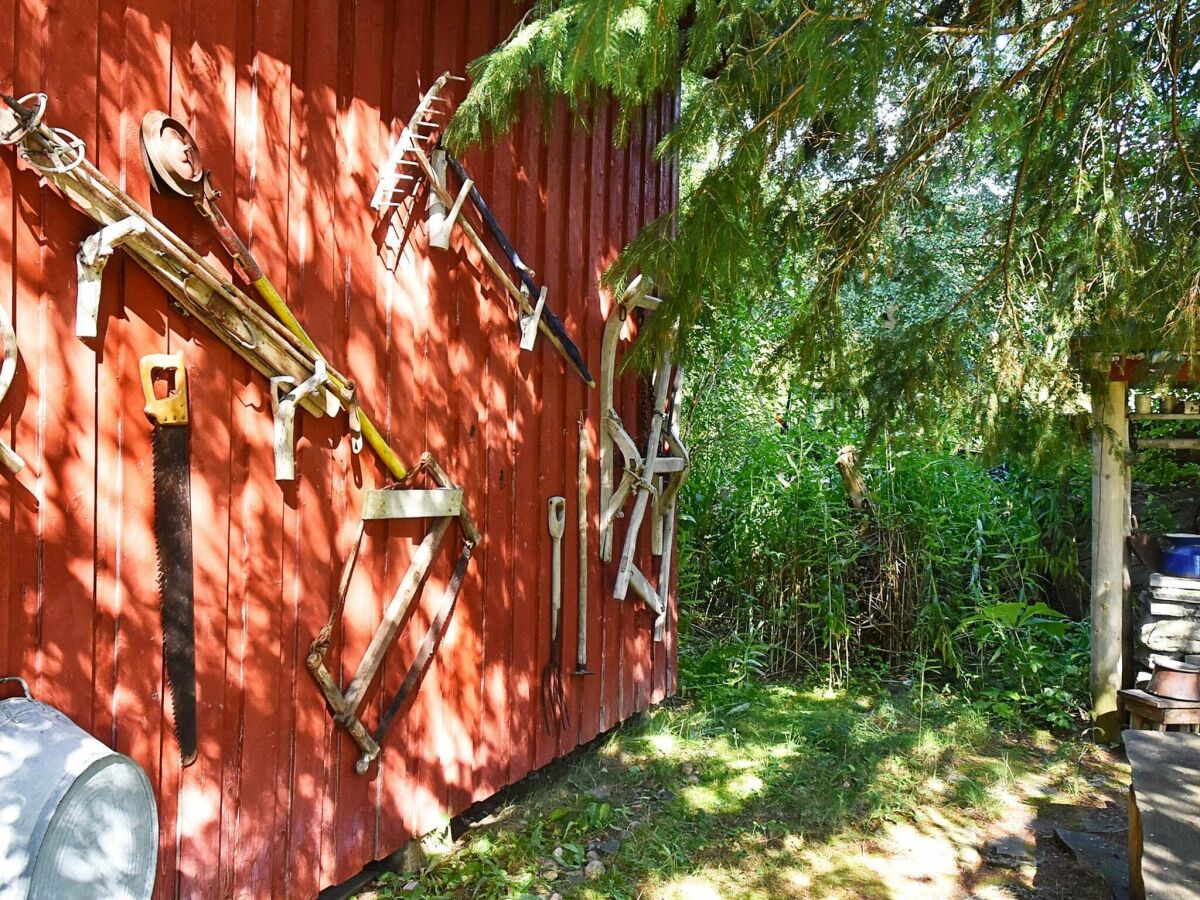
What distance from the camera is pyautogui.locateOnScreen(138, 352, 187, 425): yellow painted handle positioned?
2.16m

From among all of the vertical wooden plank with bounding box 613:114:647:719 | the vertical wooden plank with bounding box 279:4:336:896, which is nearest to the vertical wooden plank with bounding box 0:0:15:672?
the vertical wooden plank with bounding box 279:4:336:896

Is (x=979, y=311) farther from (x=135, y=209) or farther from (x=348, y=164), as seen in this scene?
(x=135, y=209)

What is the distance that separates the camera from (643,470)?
484cm

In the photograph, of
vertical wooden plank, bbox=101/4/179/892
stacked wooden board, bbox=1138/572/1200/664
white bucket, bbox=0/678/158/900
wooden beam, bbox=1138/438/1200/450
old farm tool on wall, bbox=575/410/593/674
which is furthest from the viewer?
wooden beam, bbox=1138/438/1200/450

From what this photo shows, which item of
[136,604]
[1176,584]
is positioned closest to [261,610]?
[136,604]

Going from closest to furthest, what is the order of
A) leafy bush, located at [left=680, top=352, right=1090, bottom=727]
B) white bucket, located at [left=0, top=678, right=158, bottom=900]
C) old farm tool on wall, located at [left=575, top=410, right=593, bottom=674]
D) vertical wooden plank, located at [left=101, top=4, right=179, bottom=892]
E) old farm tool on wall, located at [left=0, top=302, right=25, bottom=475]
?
white bucket, located at [left=0, top=678, right=158, bottom=900] < old farm tool on wall, located at [left=0, top=302, right=25, bottom=475] < vertical wooden plank, located at [left=101, top=4, right=179, bottom=892] < old farm tool on wall, located at [left=575, top=410, right=593, bottom=674] < leafy bush, located at [left=680, top=352, right=1090, bottom=727]

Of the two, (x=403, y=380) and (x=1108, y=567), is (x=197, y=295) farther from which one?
(x=1108, y=567)

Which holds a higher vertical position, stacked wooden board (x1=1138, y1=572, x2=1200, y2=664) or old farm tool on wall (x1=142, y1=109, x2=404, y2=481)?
old farm tool on wall (x1=142, y1=109, x2=404, y2=481)

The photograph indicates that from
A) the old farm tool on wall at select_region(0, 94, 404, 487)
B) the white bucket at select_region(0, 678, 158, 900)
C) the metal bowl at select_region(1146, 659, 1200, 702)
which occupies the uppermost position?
the old farm tool on wall at select_region(0, 94, 404, 487)

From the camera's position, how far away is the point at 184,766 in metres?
2.26

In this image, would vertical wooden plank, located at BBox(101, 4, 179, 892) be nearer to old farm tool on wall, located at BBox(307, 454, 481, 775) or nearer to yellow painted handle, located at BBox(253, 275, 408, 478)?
yellow painted handle, located at BBox(253, 275, 408, 478)

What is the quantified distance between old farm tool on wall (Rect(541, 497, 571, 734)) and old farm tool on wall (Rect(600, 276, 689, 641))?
49cm

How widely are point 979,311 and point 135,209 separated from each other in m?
3.37

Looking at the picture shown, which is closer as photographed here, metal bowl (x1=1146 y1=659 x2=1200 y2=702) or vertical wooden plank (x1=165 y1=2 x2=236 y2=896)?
vertical wooden plank (x1=165 y1=2 x2=236 y2=896)
